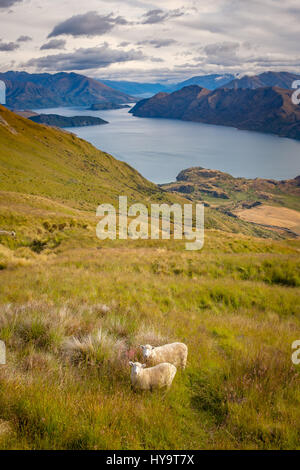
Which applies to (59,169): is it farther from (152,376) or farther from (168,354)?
(152,376)

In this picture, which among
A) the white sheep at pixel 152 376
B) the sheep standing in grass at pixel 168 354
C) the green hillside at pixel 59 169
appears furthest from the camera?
the green hillside at pixel 59 169

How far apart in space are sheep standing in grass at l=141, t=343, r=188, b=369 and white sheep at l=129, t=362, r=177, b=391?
0.34 meters

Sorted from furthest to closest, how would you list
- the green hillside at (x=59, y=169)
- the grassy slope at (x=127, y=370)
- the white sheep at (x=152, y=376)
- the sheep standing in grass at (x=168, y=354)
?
the green hillside at (x=59, y=169) → the sheep standing in grass at (x=168, y=354) → the white sheep at (x=152, y=376) → the grassy slope at (x=127, y=370)

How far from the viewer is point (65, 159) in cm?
14375

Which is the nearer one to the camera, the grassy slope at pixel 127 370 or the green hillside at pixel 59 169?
the grassy slope at pixel 127 370

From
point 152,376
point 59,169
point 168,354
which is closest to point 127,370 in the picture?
point 152,376

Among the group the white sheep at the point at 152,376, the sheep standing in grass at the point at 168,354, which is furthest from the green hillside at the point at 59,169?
the white sheep at the point at 152,376

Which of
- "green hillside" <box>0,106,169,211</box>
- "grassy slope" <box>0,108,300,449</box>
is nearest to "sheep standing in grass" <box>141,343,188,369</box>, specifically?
"grassy slope" <box>0,108,300,449</box>

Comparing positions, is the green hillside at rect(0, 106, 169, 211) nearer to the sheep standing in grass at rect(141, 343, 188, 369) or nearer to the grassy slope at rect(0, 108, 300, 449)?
the grassy slope at rect(0, 108, 300, 449)

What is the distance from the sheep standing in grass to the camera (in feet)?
13.8

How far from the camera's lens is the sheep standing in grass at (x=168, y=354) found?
4199 mm

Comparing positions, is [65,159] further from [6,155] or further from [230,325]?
[230,325]

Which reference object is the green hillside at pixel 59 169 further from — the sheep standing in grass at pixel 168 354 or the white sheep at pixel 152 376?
the white sheep at pixel 152 376

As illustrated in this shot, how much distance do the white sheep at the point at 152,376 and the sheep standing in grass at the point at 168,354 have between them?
337 mm
